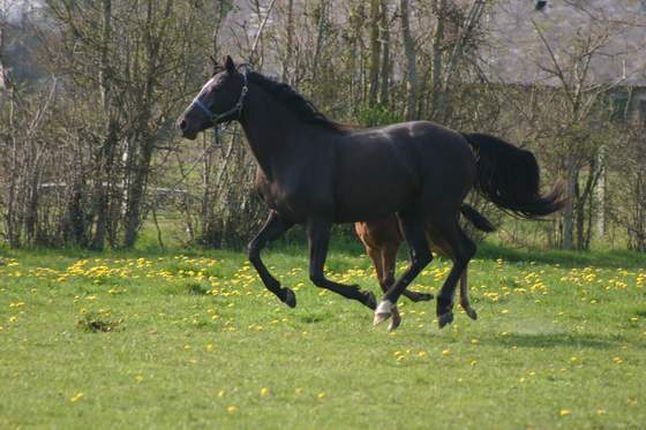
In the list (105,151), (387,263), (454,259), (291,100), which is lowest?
(387,263)

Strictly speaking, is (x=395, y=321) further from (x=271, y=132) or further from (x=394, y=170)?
(x=271, y=132)

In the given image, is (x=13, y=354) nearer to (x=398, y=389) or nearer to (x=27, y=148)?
(x=398, y=389)

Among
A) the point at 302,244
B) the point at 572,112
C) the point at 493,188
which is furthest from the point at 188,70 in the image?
the point at 493,188

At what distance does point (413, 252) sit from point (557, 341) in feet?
5.34

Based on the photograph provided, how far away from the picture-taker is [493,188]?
1361 cm

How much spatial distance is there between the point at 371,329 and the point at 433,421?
4316 millimetres

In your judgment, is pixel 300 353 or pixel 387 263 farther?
pixel 387 263

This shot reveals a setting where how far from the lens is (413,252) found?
1270 centimetres

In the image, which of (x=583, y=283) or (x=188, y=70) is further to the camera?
(x=188, y=70)

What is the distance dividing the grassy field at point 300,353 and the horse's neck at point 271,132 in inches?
62.7

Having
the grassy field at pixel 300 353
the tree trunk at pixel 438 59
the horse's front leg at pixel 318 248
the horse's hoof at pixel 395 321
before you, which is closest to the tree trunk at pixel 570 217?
the tree trunk at pixel 438 59

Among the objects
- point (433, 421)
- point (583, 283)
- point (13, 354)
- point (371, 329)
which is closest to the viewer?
point (433, 421)

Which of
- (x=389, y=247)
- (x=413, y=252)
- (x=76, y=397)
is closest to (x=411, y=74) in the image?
(x=389, y=247)

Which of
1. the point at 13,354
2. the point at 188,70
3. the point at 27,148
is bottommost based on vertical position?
the point at 13,354
